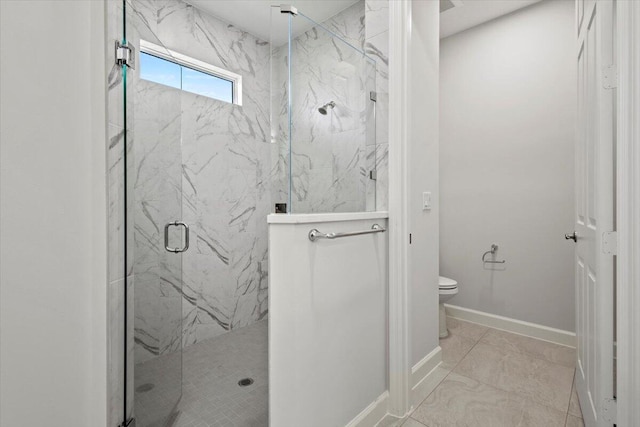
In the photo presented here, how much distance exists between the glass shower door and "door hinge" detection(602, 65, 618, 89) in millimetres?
1997

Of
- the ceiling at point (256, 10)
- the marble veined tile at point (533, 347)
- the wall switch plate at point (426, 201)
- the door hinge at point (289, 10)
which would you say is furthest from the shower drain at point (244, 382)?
the ceiling at point (256, 10)

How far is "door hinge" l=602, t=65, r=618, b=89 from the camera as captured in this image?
117 cm

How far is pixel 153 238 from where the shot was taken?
4.81ft

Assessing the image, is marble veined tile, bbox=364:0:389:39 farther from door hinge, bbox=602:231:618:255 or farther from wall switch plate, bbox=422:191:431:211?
door hinge, bbox=602:231:618:255

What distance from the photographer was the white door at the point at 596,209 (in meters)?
1.19

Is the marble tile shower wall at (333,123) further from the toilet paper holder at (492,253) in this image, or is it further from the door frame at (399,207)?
the toilet paper holder at (492,253)

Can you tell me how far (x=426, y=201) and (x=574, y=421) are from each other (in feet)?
4.46

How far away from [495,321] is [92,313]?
299cm

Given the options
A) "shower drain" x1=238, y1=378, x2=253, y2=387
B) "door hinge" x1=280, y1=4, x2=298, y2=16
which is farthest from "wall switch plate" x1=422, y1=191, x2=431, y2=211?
"shower drain" x1=238, y1=378, x2=253, y2=387

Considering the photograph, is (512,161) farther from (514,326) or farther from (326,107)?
(326,107)

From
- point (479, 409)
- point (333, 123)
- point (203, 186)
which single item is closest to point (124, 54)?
point (333, 123)

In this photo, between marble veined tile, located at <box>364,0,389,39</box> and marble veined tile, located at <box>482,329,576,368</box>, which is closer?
marble veined tile, located at <box>364,0,389,39</box>

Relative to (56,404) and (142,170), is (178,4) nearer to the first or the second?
(142,170)

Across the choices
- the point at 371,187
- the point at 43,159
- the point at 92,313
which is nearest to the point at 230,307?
the point at 92,313
